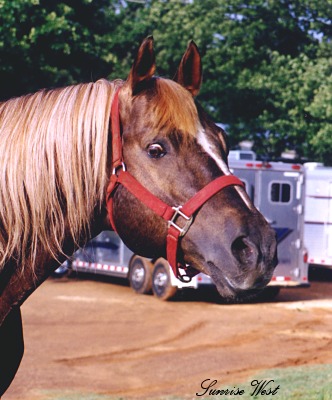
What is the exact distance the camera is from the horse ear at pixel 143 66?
2953 mm

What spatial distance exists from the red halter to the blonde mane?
0.05m

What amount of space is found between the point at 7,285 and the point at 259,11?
1655 centimetres

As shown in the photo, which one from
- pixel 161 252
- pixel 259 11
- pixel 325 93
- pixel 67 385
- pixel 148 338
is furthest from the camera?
pixel 259 11

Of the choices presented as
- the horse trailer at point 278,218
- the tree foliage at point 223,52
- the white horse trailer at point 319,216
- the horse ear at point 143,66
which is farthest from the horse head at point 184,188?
the white horse trailer at point 319,216

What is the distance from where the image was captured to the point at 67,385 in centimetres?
821

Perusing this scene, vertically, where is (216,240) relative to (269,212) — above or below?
above

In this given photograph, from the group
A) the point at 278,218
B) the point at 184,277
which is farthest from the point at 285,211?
the point at 184,277

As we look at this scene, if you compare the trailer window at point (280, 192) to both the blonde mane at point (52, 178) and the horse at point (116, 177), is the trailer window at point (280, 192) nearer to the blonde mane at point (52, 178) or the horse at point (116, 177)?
the horse at point (116, 177)

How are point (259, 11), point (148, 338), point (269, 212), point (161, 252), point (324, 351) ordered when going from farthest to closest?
1. point (259, 11)
2. point (269, 212)
3. point (148, 338)
4. point (324, 351)
5. point (161, 252)

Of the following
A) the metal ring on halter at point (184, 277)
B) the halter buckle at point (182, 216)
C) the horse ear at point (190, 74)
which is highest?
the horse ear at point (190, 74)

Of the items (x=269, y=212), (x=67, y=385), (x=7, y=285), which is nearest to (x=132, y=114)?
(x=7, y=285)

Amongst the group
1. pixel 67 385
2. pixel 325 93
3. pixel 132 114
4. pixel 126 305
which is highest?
pixel 132 114

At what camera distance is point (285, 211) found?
1591cm

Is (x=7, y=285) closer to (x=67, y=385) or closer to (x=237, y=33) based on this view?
(x=67, y=385)
